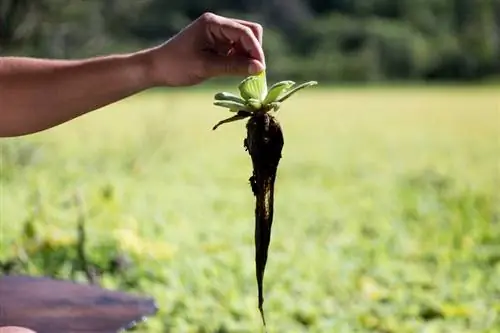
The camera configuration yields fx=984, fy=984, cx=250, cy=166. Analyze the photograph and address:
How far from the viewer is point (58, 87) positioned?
4.96ft

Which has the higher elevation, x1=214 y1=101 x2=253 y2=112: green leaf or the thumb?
the thumb

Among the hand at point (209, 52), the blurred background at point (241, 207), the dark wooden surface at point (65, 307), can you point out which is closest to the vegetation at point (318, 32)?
the blurred background at point (241, 207)

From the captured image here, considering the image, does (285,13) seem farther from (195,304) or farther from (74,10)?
(195,304)

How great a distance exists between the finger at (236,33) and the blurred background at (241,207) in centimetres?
134

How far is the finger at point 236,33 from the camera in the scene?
133cm

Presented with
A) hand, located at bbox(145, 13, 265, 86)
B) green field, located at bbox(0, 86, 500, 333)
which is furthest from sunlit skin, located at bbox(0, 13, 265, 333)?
green field, located at bbox(0, 86, 500, 333)

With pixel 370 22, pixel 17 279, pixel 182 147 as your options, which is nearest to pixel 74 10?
pixel 182 147

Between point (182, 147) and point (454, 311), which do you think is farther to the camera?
point (182, 147)

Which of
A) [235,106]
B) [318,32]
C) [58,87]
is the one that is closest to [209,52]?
[235,106]

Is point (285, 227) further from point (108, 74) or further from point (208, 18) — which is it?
point (208, 18)

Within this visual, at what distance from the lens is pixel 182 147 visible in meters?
7.73

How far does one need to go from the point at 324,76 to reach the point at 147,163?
10.6 metres

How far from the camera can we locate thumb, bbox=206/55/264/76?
4.32 feet

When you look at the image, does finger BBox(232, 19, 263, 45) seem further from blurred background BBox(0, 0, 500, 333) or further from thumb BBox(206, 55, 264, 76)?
blurred background BBox(0, 0, 500, 333)
